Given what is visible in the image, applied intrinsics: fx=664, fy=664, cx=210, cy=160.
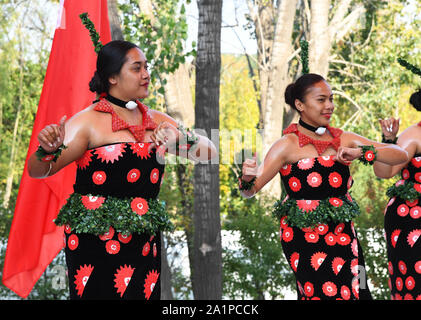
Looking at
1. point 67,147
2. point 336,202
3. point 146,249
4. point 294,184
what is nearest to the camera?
point 67,147

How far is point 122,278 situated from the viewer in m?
3.23

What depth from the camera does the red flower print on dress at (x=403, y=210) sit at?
4632mm

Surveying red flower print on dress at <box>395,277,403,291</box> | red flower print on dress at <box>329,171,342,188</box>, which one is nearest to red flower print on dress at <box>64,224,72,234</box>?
red flower print on dress at <box>329,171,342,188</box>

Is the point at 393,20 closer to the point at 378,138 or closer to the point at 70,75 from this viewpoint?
the point at 378,138

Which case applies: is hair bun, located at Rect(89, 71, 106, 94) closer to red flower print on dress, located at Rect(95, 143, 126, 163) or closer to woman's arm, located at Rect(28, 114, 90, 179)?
woman's arm, located at Rect(28, 114, 90, 179)

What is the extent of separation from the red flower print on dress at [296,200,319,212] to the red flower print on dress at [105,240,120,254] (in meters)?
1.27

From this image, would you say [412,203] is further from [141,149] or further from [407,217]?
[141,149]

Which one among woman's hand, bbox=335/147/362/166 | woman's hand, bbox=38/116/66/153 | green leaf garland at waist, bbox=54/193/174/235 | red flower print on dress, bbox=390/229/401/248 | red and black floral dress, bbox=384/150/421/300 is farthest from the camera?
red flower print on dress, bbox=390/229/401/248

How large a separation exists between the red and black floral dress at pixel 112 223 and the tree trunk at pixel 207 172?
189 centimetres

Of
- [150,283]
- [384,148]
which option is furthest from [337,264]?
[150,283]

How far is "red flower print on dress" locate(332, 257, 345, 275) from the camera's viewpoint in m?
3.92

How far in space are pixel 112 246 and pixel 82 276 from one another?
206mm

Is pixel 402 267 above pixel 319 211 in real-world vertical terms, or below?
below

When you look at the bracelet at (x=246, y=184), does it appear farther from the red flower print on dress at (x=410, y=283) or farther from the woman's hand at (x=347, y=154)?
the red flower print on dress at (x=410, y=283)
